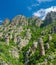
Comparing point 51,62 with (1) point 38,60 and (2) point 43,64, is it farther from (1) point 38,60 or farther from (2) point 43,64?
(1) point 38,60

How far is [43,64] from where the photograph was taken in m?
181

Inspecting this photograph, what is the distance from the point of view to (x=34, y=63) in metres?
198

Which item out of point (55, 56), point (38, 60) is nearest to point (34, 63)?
point (38, 60)

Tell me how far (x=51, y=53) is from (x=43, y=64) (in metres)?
20.3

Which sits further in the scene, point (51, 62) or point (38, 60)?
point (38, 60)

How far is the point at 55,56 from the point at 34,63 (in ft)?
56.4

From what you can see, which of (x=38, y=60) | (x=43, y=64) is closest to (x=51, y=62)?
(x=43, y=64)

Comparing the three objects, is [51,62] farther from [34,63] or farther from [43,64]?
[34,63]

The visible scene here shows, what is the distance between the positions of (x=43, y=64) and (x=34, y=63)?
17.8 metres

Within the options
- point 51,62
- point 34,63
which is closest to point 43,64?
point 51,62

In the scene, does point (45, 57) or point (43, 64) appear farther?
point (45, 57)

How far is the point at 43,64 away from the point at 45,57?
13033 millimetres

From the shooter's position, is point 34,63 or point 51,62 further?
point 34,63

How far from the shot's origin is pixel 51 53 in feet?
652
